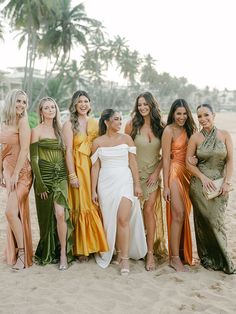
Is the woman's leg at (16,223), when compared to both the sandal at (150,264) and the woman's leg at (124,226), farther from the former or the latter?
the sandal at (150,264)

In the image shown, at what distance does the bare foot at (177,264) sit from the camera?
4402 millimetres

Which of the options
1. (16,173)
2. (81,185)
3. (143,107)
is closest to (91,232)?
(81,185)

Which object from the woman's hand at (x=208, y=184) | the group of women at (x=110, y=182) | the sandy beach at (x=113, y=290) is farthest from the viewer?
the group of women at (x=110, y=182)

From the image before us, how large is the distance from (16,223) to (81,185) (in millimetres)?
902

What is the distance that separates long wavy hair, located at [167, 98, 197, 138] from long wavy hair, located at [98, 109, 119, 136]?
69cm

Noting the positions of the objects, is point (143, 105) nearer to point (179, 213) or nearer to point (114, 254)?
point (179, 213)

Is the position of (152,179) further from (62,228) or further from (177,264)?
(62,228)

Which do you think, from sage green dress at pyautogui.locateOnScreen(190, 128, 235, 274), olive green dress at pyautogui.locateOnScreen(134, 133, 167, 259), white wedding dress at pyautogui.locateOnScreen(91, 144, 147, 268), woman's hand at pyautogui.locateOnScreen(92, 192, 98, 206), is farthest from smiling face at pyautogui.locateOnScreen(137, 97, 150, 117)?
woman's hand at pyautogui.locateOnScreen(92, 192, 98, 206)

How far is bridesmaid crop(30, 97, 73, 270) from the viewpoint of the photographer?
4.46 meters

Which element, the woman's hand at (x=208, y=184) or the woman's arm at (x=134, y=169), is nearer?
the woman's hand at (x=208, y=184)

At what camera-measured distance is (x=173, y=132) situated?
14.9ft

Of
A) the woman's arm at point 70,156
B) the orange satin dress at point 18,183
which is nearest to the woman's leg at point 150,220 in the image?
the woman's arm at point 70,156

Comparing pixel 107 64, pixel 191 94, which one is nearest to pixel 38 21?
pixel 107 64

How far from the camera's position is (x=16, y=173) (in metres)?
4.50
